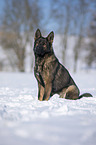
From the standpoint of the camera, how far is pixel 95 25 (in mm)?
23031

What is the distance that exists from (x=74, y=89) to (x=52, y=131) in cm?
235

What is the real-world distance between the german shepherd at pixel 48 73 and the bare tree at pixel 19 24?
53.0 feet

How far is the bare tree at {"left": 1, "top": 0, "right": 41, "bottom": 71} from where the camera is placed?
19156 millimetres

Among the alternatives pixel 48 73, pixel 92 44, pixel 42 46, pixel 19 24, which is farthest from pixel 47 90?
pixel 92 44

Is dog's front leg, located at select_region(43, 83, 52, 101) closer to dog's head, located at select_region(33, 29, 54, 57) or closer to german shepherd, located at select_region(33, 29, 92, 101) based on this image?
german shepherd, located at select_region(33, 29, 92, 101)

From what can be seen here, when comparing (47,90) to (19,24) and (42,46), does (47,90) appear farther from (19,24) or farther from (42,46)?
(19,24)

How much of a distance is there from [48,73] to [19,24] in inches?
661

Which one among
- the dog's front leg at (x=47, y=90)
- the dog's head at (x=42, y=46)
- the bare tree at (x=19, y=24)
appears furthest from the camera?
the bare tree at (x=19, y=24)

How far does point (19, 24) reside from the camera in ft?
63.7

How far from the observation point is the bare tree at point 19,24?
19.2 meters

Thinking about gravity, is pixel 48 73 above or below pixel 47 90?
above

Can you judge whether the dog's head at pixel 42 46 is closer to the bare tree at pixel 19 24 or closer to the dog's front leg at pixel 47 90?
→ the dog's front leg at pixel 47 90

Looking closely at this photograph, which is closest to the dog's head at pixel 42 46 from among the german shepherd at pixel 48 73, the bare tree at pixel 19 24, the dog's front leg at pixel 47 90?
the german shepherd at pixel 48 73

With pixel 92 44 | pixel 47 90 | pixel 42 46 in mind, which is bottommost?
pixel 47 90
